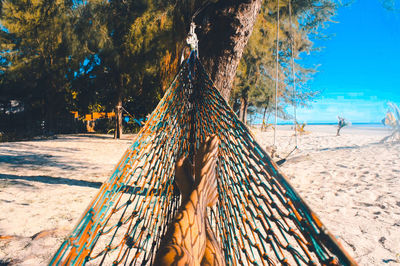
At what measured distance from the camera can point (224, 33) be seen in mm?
1702

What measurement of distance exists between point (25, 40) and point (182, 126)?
9.05m

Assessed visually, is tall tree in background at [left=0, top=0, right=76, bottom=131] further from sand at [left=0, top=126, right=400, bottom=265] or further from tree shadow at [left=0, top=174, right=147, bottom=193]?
tree shadow at [left=0, top=174, right=147, bottom=193]

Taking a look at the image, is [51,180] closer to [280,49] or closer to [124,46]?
[124,46]

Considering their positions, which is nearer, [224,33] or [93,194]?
[224,33]

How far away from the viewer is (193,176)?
1.09 meters

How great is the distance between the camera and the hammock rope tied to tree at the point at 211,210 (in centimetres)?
68

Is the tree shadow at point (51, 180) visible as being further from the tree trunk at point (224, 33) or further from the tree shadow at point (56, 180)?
the tree trunk at point (224, 33)

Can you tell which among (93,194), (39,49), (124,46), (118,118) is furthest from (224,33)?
(39,49)

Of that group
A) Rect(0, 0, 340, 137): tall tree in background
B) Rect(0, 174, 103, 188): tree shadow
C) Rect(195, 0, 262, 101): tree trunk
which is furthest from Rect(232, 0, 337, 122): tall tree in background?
Rect(0, 174, 103, 188): tree shadow

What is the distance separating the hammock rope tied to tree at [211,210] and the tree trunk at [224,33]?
0.29m

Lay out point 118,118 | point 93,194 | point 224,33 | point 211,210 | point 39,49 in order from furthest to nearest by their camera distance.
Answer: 1. point 39,49
2. point 118,118
3. point 93,194
4. point 224,33
5. point 211,210

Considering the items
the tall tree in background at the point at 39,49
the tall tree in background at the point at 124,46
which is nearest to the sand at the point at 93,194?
the tall tree in background at the point at 124,46

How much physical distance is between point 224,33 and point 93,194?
6.88 ft

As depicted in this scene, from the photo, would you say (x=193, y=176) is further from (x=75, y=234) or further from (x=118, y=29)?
(x=118, y=29)
